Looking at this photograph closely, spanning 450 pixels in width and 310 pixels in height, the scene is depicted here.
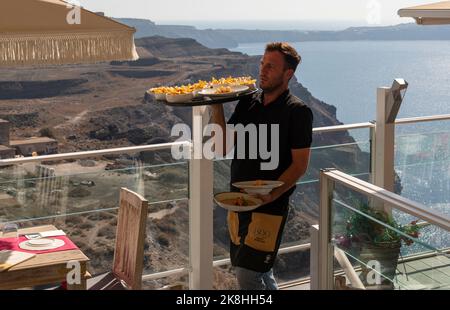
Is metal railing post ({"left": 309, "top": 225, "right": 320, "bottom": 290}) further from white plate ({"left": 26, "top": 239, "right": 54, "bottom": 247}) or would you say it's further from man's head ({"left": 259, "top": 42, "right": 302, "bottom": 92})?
white plate ({"left": 26, "top": 239, "right": 54, "bottom": 247})

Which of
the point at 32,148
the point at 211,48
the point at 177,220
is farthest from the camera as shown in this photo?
the point at 211,48

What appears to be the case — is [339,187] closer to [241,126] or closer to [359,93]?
[241,126]

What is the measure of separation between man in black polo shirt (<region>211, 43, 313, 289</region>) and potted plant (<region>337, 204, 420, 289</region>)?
0.93 ft

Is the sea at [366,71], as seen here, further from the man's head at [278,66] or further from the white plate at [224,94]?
the man's head at [278,66]

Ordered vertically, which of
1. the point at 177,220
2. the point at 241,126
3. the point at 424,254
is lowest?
the point at 177,220

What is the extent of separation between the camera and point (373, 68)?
56.1 metres

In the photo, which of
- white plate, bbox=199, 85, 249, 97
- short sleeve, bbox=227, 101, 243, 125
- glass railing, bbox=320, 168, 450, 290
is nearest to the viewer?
glass railing, bbox=320, 168, 450, 290

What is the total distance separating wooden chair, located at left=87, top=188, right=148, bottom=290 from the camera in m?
2.85

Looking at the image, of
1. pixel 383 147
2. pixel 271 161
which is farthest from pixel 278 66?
pixel 383 147

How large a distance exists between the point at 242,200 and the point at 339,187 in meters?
0.43

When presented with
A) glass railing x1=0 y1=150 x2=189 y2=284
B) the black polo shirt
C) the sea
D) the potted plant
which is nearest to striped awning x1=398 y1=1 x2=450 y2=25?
the black polo shirt

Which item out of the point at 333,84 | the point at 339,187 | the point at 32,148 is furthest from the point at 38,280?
the point at 333,84

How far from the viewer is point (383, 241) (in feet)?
8.06

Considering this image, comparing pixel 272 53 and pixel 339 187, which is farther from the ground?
pixel 272 53
